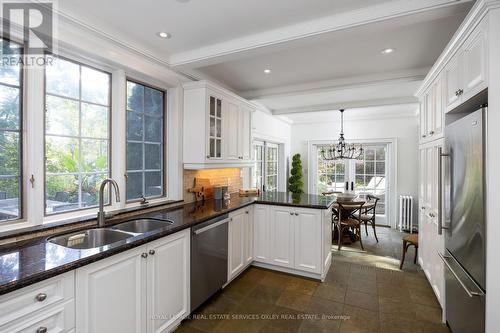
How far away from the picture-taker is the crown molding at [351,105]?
434 centimetres

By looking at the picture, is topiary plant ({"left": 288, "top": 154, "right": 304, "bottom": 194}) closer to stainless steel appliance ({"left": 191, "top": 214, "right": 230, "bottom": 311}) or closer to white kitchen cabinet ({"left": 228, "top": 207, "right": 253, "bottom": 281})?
white kitchen cabinet ({"left": 228, "top": 207, "right": 253, "bottom": 281})

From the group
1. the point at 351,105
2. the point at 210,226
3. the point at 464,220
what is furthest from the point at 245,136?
the point at 464,220

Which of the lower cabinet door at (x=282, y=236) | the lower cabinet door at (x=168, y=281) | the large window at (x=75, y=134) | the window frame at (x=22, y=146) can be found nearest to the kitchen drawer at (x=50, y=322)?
the lower cabinet door at (x=168, y=281)

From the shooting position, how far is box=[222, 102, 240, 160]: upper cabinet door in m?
3.43

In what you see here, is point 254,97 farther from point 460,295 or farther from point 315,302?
point 460,295

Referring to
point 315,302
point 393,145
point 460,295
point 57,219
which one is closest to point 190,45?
point 57,219

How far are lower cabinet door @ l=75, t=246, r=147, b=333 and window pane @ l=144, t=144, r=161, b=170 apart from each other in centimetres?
130

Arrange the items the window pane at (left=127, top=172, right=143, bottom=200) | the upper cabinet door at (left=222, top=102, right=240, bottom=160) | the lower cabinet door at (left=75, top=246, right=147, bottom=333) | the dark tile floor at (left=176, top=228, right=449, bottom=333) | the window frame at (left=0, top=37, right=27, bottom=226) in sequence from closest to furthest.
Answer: the lower cabinet door at (left=75, top=246, right=147, bottom=333) < the window frame at (left=0, top=37, right=27, bottom=226) < the dark tile floor at (left=176, top=228, right=449, bottom=333) < the window pane at (left=127, top=172, right=143, bottom=200) < the upper cabinet door at (left=222, top=102, right=240, bottom=160)

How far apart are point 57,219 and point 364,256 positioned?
389cm

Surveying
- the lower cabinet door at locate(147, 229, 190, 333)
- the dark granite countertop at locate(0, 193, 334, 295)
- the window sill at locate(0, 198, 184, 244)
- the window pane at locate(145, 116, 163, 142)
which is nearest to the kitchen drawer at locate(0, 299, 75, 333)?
the dark granite countertop at locate(0, 193, 334, 295)

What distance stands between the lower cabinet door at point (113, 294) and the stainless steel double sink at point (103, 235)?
31 centimetres

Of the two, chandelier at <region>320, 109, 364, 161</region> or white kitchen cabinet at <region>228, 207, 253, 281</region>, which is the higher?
chandelier at <region>320, 109, 364, 161</region>

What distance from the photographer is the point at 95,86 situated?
2369 mm

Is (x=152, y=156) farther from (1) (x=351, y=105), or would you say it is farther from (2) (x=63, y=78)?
(1) (x=351, y=105)
